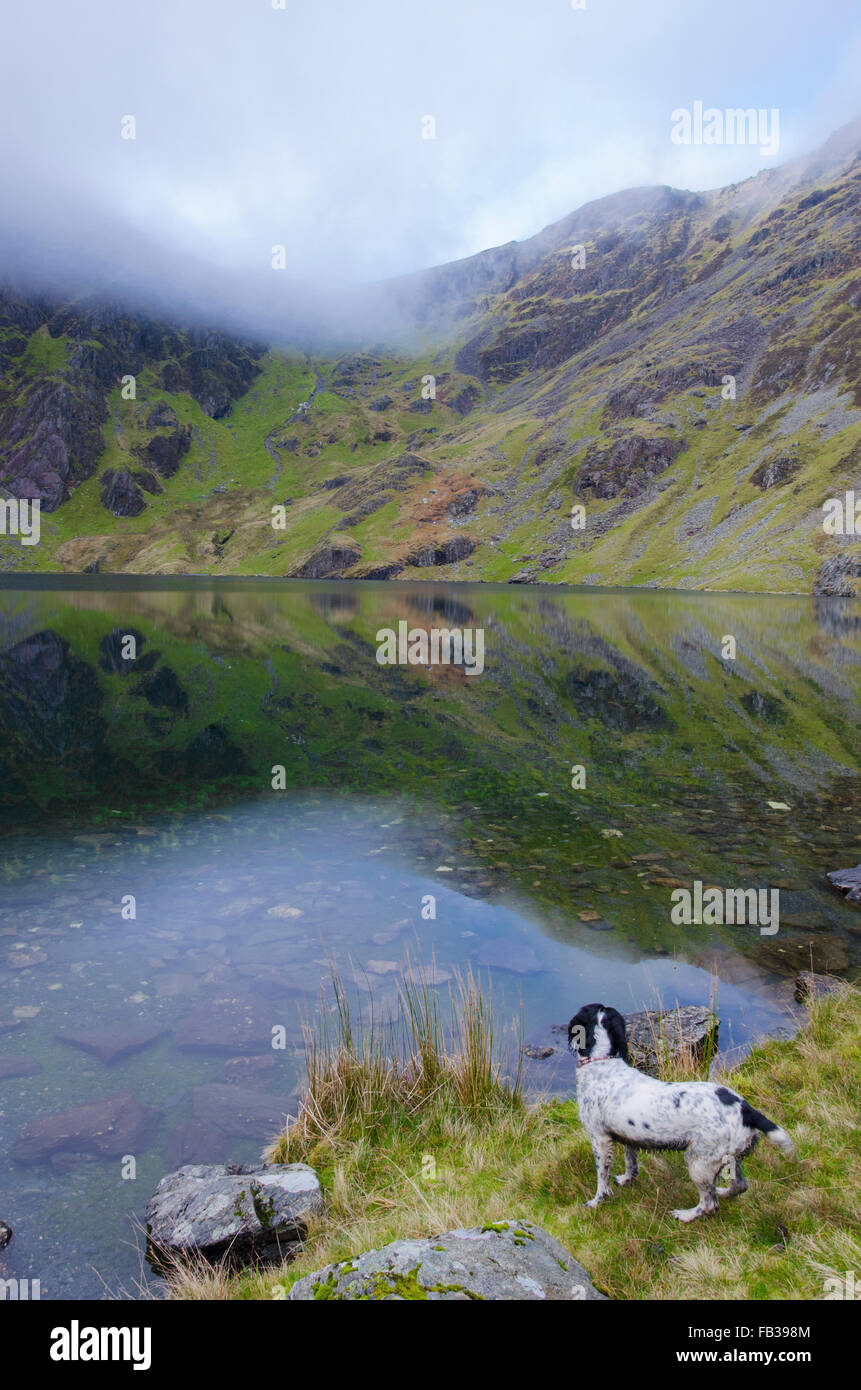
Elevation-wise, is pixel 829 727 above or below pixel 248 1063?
above

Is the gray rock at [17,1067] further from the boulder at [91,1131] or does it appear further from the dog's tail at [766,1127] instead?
the dog's tail at [766,1127]

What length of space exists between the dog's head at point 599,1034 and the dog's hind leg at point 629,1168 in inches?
36.2

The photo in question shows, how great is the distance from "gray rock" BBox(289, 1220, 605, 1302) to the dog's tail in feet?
6.35

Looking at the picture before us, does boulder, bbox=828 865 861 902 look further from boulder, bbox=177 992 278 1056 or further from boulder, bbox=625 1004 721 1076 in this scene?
boulder, bbox=177 992 278 1056

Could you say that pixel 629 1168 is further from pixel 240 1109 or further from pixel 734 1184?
pixel 240 1109

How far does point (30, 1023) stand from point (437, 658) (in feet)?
150

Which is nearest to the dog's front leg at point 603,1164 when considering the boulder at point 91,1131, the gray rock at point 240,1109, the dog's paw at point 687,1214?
the dog's paw at point 687,1214

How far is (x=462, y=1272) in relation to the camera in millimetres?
4949

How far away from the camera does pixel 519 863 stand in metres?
18.0

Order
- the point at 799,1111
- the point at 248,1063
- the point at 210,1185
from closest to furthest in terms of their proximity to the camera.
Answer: the point at 210,1185 → the point at 799,1111 → the point at 248,1063

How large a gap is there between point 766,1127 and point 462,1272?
2.91 m

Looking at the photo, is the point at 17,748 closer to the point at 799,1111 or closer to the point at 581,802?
the point at 581,802
